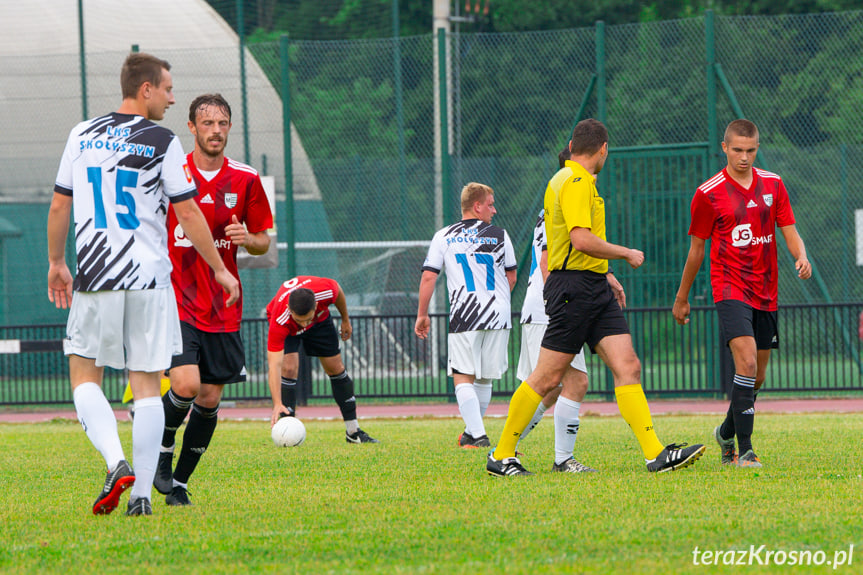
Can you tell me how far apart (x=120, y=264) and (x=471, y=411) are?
447 centimetres

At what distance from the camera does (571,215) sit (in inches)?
271

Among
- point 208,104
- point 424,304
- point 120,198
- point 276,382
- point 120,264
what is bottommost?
point 276,382

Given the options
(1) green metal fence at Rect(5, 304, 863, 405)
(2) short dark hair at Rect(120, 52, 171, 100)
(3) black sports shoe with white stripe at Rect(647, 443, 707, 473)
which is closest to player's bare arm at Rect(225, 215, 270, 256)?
(2) short dark hair at Rect(120, 52, 171, 100)

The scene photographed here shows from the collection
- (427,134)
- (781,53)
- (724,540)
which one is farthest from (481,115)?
(724,540)

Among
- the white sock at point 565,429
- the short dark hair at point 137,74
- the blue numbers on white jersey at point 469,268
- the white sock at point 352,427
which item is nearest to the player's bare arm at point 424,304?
the blue numbers on white jersey at point 469,268

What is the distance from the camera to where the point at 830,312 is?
1488 cm

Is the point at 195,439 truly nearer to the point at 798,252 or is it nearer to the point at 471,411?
the point at 471,411

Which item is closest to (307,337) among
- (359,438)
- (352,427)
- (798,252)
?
(352,427)

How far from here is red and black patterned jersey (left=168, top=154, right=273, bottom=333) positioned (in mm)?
6340

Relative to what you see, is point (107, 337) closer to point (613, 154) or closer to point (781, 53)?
point (613, 154)

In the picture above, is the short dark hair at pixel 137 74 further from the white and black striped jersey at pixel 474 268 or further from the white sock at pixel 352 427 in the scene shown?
the white sock at pixel 352 427

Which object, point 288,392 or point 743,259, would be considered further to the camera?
point 288,392

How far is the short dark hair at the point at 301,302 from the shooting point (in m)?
9.91

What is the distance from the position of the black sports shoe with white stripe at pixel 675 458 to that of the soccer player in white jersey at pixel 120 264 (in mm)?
2949
